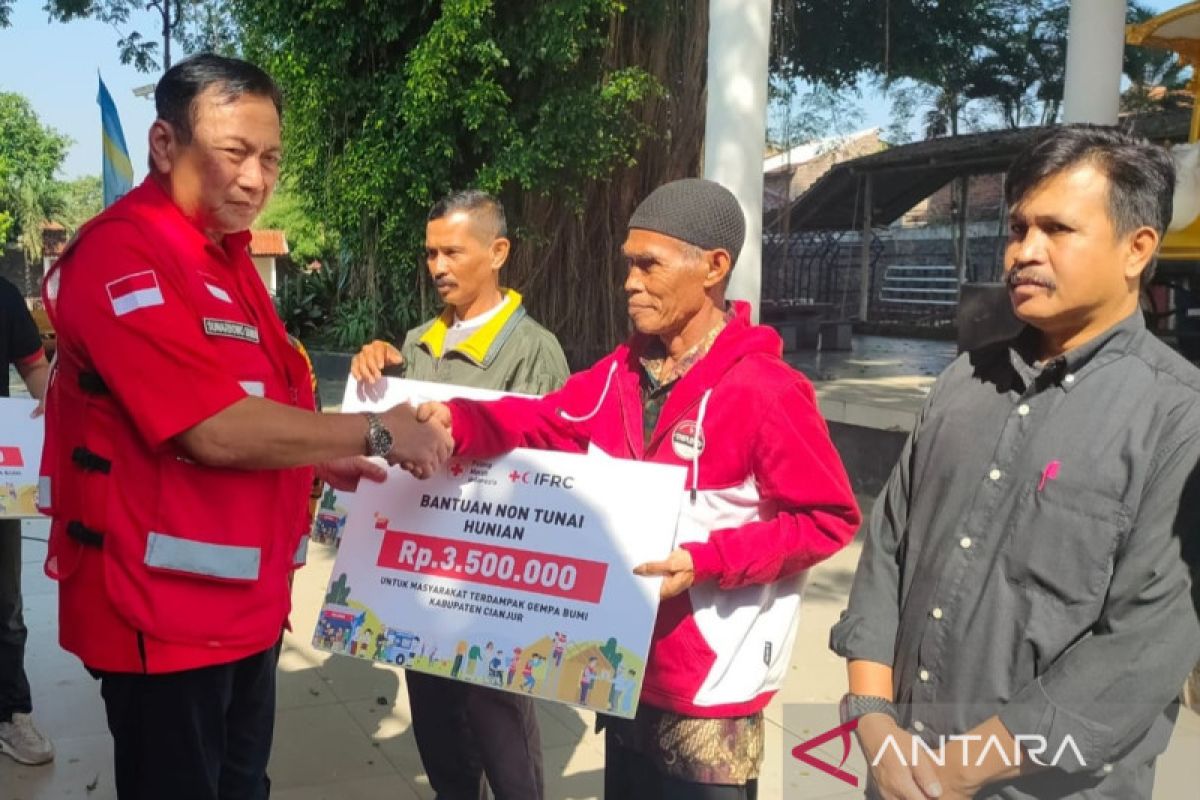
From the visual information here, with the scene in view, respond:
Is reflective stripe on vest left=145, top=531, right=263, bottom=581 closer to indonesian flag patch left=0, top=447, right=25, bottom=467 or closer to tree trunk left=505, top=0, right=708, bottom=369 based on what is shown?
indonesian flag patch left=0, top=447, right=25, bottom=467

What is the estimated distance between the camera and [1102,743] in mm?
1467

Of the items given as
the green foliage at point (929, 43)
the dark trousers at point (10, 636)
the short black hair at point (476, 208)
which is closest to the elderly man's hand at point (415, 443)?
the short black hair at point (476, 208)

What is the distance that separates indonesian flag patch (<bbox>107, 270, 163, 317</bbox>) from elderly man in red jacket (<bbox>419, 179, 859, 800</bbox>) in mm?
898

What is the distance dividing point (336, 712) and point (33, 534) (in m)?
3.85

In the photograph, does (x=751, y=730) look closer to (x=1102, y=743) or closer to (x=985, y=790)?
(x=985, y=790)

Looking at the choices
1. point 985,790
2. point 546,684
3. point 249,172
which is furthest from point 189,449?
point 985,790

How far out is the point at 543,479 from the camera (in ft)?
7.14

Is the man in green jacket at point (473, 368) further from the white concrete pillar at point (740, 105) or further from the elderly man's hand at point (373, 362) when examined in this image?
the white concrete pillar at point (740, 105)

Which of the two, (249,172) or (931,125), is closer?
(249,172)

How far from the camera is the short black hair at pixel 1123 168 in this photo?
156 cm

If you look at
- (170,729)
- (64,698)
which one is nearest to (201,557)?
(170,729)

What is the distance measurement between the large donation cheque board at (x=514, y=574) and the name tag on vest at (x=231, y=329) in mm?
514

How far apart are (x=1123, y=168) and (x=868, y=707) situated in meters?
0.92

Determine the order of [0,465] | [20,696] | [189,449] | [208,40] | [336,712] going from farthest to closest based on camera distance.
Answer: [208,40], [336,712], [20,696], [0,465], [189,449]
